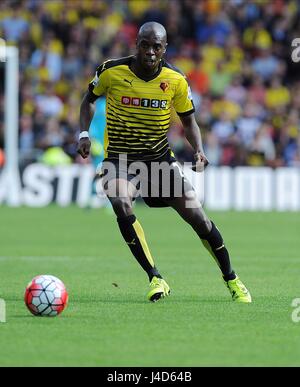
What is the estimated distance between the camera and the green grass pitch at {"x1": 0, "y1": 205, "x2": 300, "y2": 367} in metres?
6.75

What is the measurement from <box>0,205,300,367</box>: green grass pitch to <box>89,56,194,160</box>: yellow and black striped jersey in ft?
4.42

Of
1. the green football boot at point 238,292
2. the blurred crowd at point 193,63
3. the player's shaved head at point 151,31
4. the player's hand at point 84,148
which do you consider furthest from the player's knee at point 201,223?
the blurred crowd at point 193,63

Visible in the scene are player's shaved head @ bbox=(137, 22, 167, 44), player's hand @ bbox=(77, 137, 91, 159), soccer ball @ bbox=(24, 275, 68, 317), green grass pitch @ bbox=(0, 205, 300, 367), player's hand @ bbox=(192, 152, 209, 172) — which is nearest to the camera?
green grass pitch @ bbox=(0, 205, 300, 367)

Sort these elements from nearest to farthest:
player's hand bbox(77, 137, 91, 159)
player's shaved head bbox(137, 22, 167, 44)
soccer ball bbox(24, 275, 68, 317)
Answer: soccer ball bbox(24, 275, 68, 317)
player's shaved head bbox(137, 22, 167, 44)
player's hand bbox(77, 137, 91, 159)

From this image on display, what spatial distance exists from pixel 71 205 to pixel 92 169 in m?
1.16

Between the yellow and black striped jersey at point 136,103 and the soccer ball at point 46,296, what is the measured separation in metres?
1.69

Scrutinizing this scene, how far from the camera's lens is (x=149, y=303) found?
9141 mm

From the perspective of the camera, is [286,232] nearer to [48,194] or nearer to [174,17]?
[48,194]

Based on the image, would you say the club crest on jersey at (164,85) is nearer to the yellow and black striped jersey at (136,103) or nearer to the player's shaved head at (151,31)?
the yellow and black striped jersey at (136,103)

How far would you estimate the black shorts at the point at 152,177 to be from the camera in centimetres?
928

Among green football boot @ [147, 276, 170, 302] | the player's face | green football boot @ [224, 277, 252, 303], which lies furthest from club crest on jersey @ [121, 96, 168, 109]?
green football boot @ [224, 277, 252, 303]

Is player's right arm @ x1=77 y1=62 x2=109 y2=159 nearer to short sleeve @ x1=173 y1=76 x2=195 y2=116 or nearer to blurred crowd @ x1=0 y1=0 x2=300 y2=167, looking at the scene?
short sleeve @ x1=173 y1=76 x2=195 y2=116

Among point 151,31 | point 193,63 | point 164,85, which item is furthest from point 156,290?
point 193,63

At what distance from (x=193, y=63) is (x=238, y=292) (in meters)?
17.0
